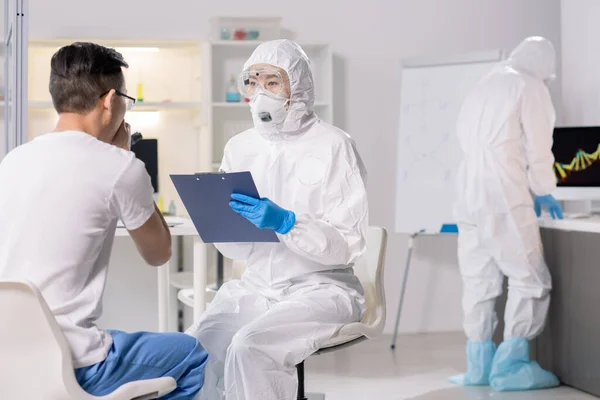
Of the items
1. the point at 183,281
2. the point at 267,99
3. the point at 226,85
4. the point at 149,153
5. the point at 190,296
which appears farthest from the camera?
the point at 226,85

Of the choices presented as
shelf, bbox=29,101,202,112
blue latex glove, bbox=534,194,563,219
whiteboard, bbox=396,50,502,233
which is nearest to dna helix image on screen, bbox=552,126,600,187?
blue latex glove, bbox=534,194,563,219

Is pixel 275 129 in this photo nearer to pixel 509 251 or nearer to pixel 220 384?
pixel 220 384

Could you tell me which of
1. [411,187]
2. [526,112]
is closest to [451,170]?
[411,187]

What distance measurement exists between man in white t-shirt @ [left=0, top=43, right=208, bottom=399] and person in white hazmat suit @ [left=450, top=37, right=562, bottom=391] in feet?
7.47

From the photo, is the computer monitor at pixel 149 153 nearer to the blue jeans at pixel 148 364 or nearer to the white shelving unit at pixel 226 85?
the white shelving unit at pixel 226 85

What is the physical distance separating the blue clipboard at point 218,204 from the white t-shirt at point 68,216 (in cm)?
35

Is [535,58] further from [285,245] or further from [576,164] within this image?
[285,245]

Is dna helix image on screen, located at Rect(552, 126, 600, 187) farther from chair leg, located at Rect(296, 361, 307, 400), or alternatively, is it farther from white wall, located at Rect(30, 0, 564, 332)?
chair leg, located at Rect(296, 361, 307, 400)

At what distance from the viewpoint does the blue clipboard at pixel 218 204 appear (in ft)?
6.82

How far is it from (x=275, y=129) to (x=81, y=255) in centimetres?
101

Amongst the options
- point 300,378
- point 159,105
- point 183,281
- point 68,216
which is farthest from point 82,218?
point 159,105

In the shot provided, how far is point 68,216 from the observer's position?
1.68 metres

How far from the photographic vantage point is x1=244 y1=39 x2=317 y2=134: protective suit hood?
2545mm

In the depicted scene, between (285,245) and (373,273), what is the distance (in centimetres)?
44
